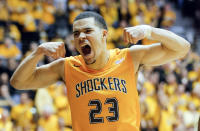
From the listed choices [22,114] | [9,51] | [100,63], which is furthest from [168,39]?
[9,51]

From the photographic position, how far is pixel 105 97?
3.56m

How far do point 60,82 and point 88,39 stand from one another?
17.6 ft

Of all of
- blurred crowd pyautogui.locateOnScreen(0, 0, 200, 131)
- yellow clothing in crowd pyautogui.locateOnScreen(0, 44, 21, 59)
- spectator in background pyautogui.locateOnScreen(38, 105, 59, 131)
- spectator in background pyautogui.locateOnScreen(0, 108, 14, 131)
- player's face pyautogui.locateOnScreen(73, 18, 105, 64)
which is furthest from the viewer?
yellow clothing in crowd pyautogui.locateOnScreen(0, 44, 21, 59)

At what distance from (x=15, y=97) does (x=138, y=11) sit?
6.06 meters

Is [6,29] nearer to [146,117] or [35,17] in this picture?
[35,17]

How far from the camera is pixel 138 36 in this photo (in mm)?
3344

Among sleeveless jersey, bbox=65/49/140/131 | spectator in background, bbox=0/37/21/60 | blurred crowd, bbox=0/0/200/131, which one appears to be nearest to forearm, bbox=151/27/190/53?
sleeveless jersey, bbox=65/49/140/131

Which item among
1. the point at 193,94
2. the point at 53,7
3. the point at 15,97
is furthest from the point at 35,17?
the point at 193,94

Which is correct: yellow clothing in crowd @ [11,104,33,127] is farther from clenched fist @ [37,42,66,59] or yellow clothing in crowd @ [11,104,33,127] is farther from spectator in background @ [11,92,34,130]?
clenched fist @ [37,42,66,59]

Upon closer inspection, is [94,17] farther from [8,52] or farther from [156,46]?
[8,52]

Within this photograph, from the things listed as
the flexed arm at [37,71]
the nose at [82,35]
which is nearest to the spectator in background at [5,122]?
the flexed arm at [37,71]

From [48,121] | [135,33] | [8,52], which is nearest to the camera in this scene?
[135,33]

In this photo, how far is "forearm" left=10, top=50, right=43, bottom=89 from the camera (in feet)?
12.0

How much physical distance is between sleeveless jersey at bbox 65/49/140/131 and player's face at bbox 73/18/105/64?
184 millimetres
